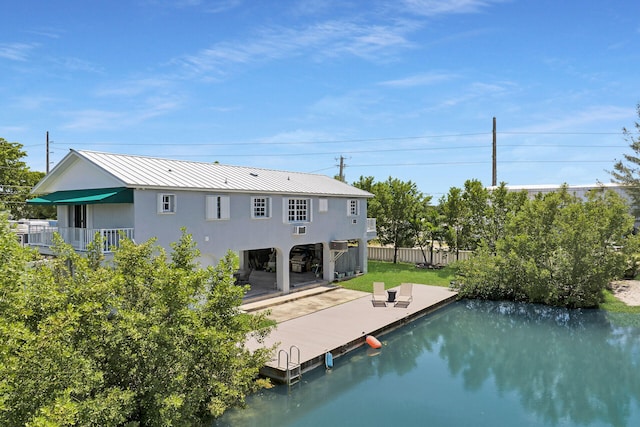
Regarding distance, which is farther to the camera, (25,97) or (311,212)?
(311,212)

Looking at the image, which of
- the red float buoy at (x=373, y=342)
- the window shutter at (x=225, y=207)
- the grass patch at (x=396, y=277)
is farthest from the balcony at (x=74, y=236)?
the grass patch at (x=396, y=277)

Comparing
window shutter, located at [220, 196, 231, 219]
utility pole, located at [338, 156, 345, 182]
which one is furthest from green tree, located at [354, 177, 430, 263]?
utility pole, located at [338, 156, 345, 182]

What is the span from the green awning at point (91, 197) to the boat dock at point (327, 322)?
→ 6.85 meters

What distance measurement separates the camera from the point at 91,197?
1534cm

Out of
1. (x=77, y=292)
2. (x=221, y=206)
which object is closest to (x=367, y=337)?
(x=221, y=206)

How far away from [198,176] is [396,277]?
14.2 meters

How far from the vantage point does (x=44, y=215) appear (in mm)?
37125

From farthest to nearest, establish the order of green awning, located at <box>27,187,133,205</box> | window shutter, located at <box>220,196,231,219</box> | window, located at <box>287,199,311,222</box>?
window, located at <box>287,199,311,222</box>, window shutter, located at <box>220,196,231,219</box>, green awning, located at <box>27,187,133,205</box>

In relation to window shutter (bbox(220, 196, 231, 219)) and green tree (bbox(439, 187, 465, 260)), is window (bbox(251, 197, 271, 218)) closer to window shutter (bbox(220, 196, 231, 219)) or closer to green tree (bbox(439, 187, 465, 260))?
window shutter (bbox(220, 196, 231, 219))

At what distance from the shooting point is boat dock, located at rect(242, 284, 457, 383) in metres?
12.7

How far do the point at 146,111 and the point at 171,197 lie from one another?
512 inches

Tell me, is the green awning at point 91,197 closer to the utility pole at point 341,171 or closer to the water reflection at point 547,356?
the water reflection at point 547,356

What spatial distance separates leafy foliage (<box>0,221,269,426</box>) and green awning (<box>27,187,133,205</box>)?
5847mm

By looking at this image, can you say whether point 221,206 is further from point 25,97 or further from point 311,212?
point 25,97
